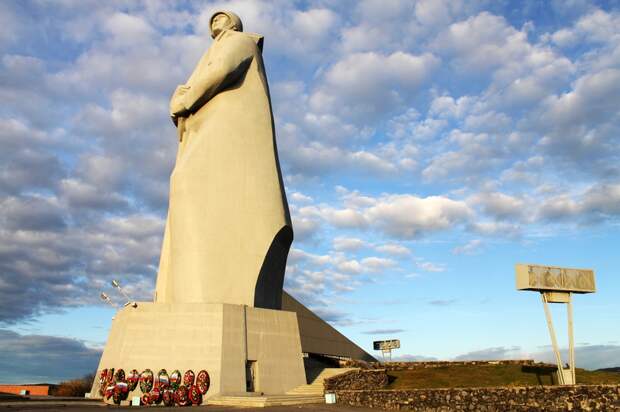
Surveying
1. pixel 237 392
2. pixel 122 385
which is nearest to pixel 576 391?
pixel 237 392

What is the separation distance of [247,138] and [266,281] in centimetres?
521

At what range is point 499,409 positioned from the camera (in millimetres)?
14000

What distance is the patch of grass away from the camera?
1873 cm

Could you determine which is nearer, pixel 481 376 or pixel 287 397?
pixel 287 397

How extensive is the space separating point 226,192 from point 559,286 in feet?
37.4

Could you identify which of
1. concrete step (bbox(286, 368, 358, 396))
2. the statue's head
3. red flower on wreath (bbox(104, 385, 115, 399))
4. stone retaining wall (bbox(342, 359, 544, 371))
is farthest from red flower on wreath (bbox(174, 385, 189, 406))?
the statue's head

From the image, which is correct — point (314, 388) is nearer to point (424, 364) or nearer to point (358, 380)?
point (358, 380)

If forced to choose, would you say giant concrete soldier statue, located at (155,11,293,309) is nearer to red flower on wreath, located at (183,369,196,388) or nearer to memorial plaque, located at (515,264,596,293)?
red flower on wreath, located at (183,369,196,388)

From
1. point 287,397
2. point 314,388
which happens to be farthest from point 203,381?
point 314,388

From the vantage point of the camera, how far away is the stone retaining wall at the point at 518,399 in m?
14.0

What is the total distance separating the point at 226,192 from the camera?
63.5 feet

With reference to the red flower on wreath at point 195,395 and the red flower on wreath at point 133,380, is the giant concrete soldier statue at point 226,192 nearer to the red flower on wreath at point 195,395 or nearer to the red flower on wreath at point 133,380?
the red flower on wreath at point 133,380

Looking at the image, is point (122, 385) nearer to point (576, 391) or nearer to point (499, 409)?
point (499, 409)

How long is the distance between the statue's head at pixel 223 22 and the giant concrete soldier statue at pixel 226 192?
0.86 meters
